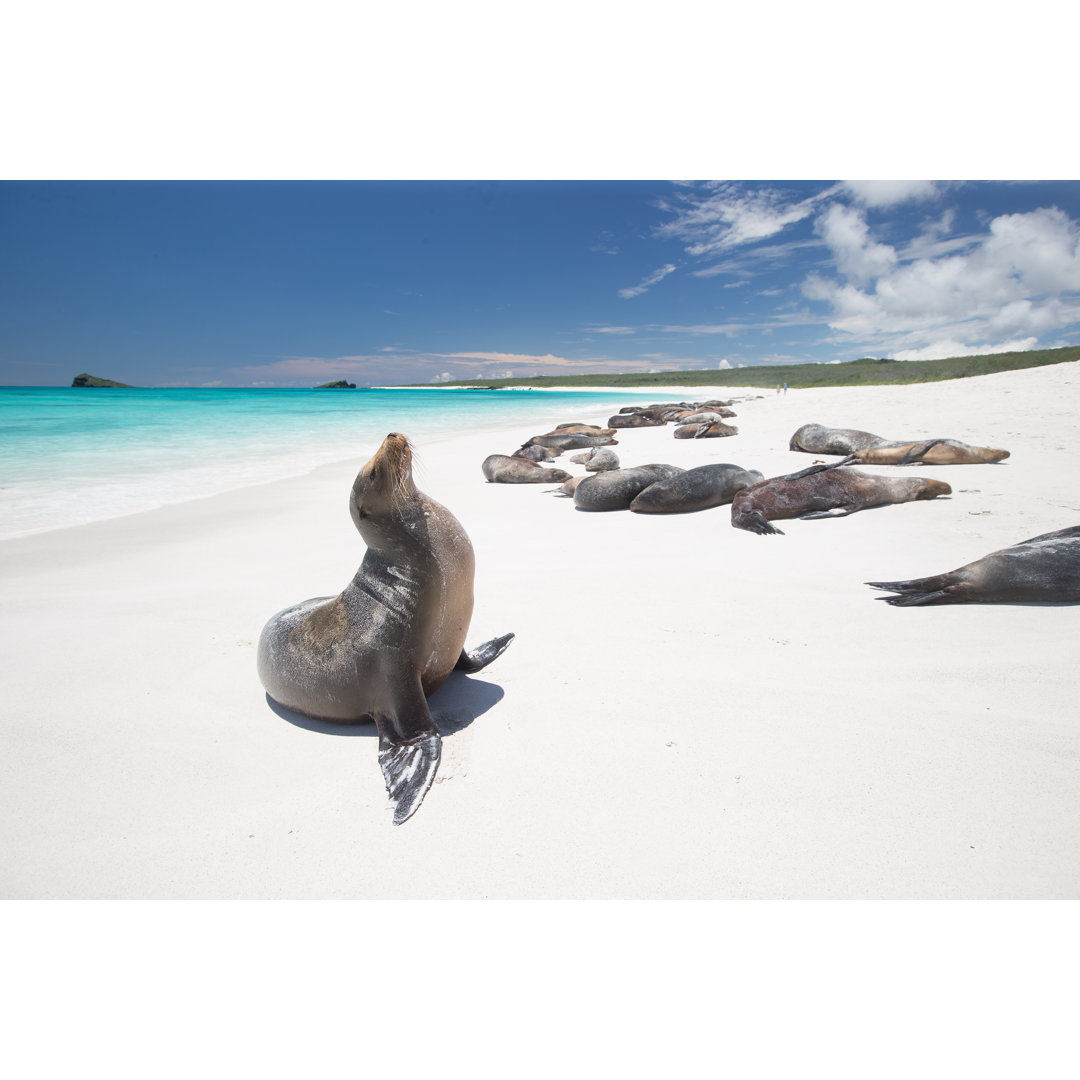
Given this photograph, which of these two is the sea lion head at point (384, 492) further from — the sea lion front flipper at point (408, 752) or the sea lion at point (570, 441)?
the sea lion at point (570, 441)

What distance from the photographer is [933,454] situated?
24.8ft

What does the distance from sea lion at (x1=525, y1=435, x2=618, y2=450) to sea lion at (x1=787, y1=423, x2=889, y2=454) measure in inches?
179

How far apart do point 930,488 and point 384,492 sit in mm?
5744

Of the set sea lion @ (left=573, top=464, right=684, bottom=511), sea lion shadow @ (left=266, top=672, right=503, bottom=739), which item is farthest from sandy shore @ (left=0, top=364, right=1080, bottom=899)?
sea lion @ (left=573, top=464, right=684, bottom=511)

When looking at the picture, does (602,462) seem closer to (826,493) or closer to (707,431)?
(826,493)

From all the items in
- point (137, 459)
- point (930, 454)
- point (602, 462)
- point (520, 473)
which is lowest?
point (137, 459)

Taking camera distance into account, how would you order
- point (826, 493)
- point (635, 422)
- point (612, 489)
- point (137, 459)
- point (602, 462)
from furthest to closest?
point (635, 422) → point (137, 459) → point (602, 462) → point (612, 489) → point (826, 493)

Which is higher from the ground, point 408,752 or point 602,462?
point 602,462

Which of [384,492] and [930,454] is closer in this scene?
[384,492]

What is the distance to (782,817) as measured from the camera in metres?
1.77

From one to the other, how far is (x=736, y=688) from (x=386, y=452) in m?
1.72

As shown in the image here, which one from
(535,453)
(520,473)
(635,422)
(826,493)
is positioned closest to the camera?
(826,493)

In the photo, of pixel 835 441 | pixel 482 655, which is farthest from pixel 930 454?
pixel 482 655

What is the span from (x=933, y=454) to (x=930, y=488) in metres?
2.12
